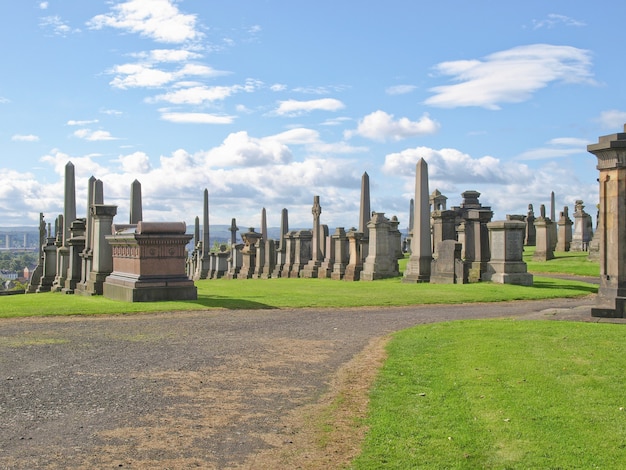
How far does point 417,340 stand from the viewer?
10289 mm

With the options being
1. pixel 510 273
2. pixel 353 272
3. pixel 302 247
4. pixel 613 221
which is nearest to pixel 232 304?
pixel 613 221

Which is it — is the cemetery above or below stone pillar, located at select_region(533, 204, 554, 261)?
below

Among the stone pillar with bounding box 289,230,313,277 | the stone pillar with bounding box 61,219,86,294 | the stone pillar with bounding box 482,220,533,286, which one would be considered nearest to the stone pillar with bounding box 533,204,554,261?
the stone pillar with bounding box 289,230,313,277

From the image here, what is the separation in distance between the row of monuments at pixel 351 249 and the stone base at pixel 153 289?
26 millimetres

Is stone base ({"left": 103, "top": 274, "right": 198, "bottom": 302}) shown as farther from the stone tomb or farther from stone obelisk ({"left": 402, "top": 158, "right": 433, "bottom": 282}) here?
stone obelisk ({"left": 402, "top": 158, "right": 433, "bottom": 282})

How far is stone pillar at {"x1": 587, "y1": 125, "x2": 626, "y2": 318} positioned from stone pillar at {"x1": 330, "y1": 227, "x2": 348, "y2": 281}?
63.3ft

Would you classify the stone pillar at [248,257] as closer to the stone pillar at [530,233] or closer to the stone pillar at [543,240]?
the stone pillar at [543,240]

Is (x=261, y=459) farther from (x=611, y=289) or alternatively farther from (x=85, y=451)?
(x=611, y=289)

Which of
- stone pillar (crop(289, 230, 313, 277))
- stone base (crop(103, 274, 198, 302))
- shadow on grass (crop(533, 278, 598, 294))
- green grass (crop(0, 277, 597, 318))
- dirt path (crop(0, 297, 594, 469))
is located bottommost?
dirt path (crop(0, 297, 594, 469))

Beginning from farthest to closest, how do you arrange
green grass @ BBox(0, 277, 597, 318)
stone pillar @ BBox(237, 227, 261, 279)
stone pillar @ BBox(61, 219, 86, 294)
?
stone pillar @ BBox(237, 227, 261, 279) → stone pillar @ BBox(61, 219, 86, 294) → green grass @ BBox(0, 277, 597, 318)

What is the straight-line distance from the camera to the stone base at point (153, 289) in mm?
16391

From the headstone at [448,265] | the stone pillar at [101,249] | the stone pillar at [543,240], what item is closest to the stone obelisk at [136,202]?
the stone pillar at [101,249]

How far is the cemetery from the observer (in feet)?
A: 17.6

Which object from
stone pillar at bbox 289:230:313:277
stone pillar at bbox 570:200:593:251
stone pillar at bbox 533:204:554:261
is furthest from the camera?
stone pillar at bbox 570:200:593:251
